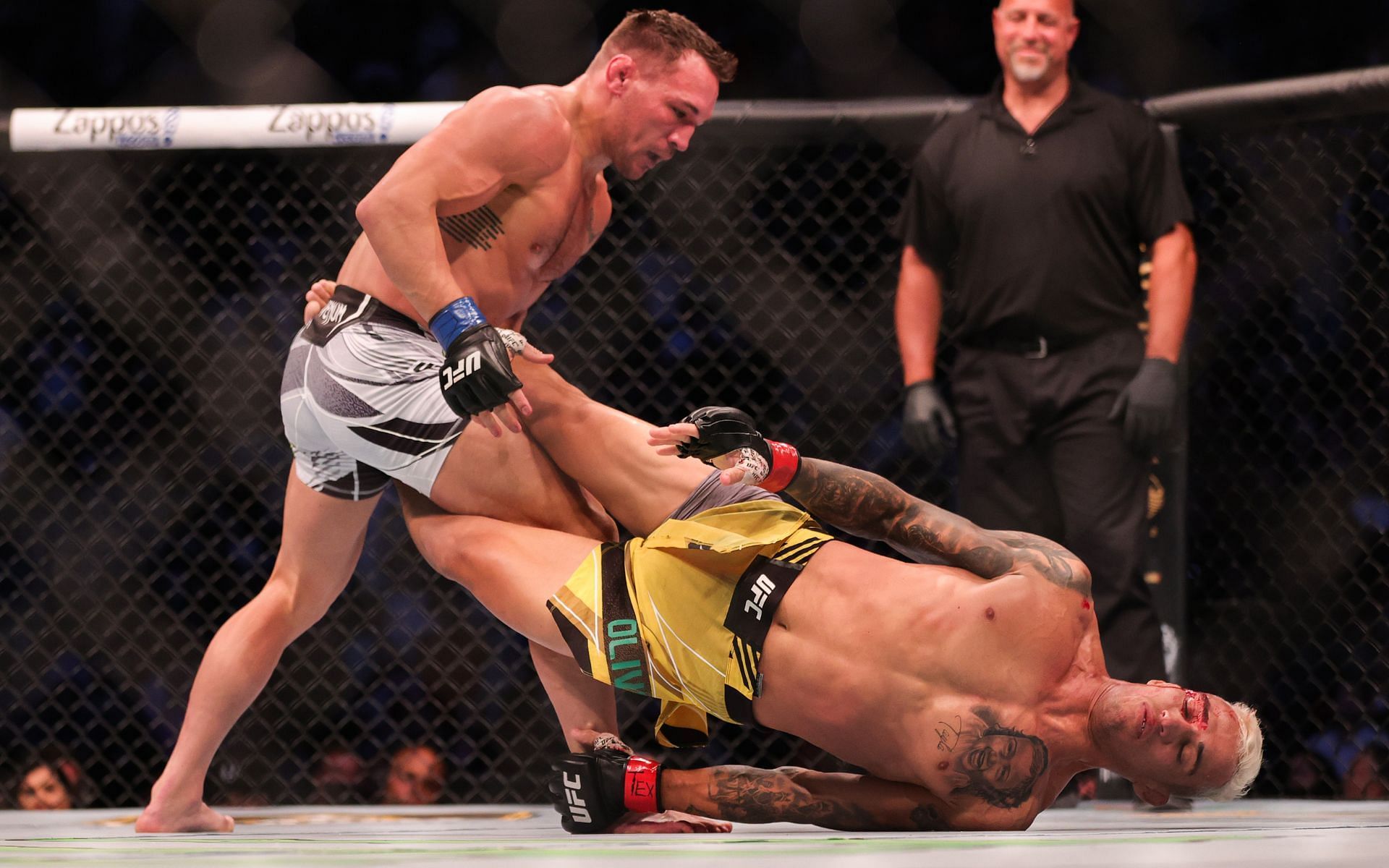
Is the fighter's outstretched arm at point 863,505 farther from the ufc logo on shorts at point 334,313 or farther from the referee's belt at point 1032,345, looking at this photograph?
the referee's belt at point 1032,345

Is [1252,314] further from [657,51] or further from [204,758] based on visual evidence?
[204,758]

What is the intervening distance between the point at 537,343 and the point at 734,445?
150 cm

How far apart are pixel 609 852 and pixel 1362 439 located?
2.22 meters

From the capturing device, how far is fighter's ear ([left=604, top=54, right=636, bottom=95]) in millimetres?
1789

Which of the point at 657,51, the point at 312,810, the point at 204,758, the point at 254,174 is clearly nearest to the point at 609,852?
the point at 204,758

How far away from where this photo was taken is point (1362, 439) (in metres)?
2.82

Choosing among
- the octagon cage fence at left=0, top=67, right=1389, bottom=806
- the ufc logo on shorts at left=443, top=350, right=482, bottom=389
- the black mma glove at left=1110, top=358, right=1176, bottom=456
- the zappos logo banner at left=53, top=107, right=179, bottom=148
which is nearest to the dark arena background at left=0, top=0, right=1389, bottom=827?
the octagon cage fence at left=0, top=67, right=1389, bottom=806

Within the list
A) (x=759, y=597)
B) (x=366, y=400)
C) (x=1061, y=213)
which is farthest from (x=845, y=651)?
(x=1061, y=213)

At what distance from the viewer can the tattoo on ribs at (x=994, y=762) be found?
149cm

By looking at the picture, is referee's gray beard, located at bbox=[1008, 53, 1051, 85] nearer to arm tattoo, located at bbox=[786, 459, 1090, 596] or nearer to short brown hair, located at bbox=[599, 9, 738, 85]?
short brown hair, located at bbox=[599, 9, 738, 85]

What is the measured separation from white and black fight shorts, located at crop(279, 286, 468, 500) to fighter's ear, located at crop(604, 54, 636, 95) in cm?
43

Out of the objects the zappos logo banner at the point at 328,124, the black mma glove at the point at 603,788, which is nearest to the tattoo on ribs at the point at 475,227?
the black mma glove at the point at 603,788

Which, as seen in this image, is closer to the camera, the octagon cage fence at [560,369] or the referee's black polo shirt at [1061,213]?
the referee's black polo shirt at [1061,213]

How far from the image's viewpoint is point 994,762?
1.50 metres
